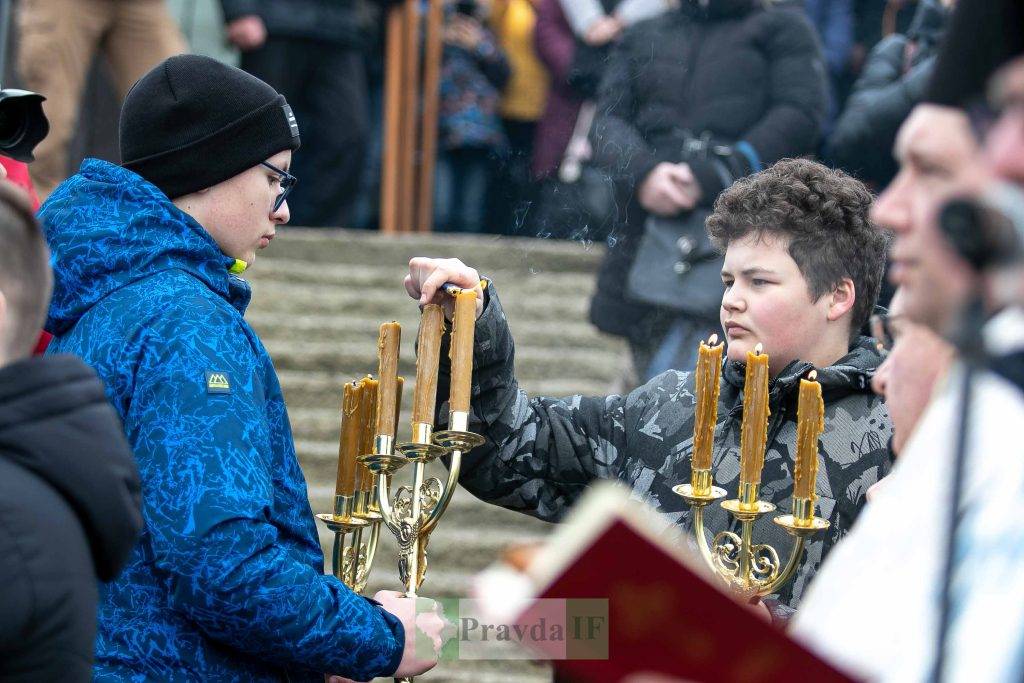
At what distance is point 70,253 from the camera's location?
8.84 ft

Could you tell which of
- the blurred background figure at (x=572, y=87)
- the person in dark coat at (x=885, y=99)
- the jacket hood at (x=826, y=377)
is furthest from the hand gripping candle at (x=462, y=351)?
the person in dark coat at (x=885, y=99)

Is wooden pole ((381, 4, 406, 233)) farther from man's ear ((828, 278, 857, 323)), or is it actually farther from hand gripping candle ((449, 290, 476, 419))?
hand gripping candle ((449, 290, 476, 419))

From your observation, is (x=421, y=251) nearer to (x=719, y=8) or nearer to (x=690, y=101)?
(x=690, y=101)

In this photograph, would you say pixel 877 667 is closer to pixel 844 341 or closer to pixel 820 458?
pixel 820 458

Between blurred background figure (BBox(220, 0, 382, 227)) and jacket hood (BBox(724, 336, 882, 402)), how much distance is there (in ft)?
15.4

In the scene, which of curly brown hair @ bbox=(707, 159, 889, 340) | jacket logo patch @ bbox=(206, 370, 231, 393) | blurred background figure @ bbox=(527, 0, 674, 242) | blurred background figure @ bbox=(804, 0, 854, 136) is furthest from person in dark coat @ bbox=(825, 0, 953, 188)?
jacket logo patch @ bbox=(206, 370, 231, 393)

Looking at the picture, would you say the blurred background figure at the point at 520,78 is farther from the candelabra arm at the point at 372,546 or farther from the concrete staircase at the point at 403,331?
the candelabra arm at the point at 372,546

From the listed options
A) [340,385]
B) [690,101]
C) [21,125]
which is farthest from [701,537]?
[340,385]

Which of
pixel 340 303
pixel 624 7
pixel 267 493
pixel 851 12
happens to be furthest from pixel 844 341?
pixel 340 303

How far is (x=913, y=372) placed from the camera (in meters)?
2.00

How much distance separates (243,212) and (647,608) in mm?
1549

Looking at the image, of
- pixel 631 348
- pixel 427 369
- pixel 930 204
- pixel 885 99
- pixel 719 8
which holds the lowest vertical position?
pixel 631 348

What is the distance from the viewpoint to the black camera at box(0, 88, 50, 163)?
132 inches

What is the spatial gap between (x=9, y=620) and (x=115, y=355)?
2.36 ft
